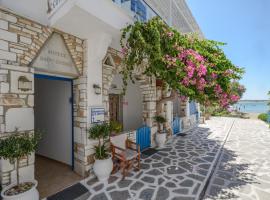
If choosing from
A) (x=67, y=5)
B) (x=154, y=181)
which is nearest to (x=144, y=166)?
(x=154, y=181)

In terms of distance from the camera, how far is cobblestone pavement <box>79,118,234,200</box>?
3.95 m

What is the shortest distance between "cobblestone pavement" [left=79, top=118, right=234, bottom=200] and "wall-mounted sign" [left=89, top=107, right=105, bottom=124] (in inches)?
63.5

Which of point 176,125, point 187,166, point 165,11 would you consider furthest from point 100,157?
point 165,11

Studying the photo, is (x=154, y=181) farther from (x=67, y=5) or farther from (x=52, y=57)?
(x=67, y=5)

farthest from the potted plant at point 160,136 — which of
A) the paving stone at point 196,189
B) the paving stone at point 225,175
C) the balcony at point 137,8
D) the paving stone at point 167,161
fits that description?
the balcony at point 137,8

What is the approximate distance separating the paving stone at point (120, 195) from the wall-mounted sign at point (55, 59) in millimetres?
3158

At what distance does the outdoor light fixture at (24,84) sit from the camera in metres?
3.37

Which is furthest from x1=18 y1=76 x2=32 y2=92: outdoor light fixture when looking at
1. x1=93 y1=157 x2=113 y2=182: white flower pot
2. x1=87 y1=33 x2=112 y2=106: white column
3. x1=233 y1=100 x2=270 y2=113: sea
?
x1=233 y1=100 x2=270 y2=113: sea

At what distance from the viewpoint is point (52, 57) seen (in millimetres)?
4039

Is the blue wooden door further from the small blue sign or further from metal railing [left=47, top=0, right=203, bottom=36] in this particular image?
metal railing [left=47, top=0, right=203, bottom=36]

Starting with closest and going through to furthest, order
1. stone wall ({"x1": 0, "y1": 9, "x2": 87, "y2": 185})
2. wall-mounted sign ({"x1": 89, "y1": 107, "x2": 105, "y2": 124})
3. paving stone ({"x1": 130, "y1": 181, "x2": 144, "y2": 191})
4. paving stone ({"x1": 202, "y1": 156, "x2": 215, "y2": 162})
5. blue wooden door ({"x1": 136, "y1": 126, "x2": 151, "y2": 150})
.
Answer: stone wall ({"x1": 0, "y1": 9, "x2": 87, "y2": 185}), paving stone ({"x1": 130, "y1": 181, "x2": 144, "y2": 191}), wall-mounted sign ({"x1": 89, "y1": 107, "x2": 105, "y2": 124}), paving stone ({"x1": 202, "y1": 156, "x2": 215, "y2": 162}), blue wooden door ({"x1": 136, "y1": 126, "x2": 151, "y2": 150})

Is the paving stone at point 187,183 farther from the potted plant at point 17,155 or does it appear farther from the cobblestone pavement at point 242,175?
the potted plant at point 17,155

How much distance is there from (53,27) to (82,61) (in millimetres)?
1087

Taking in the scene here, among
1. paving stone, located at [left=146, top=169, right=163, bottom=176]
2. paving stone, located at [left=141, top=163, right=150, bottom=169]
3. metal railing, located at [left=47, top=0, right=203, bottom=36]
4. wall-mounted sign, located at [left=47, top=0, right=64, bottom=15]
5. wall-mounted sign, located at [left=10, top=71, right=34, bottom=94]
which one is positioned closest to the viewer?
wall-mounted sign, located at [left=10, top=71, right=34, bottom=94]
